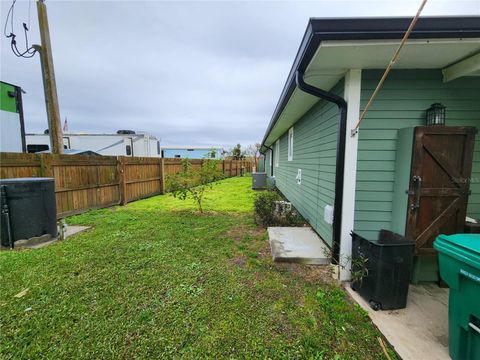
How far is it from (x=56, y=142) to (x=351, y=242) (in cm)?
802

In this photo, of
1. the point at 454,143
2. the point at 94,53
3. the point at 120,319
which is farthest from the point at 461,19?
the point at 94,53

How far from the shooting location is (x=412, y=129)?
241 cm

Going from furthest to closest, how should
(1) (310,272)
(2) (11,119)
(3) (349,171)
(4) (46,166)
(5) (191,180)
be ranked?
(5) (191,180) < (2) (11,119) < (4) (46,166) < (1) (310,272) < (3) (349,171)

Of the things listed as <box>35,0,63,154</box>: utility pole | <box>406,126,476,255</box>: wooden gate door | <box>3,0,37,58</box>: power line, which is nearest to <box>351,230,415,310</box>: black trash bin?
<box>406,126,476,255</box>: wooden gate door

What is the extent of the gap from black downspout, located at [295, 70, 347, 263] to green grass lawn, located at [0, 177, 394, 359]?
2.13 feet

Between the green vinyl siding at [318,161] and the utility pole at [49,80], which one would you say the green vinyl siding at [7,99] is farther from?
the green vinyl siding at [318,161]

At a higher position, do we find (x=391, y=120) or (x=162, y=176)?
(x=391, y=120)

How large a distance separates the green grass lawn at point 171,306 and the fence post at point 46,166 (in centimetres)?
256

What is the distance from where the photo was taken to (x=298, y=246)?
11.8ft

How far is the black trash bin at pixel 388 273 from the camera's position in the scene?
211 cm

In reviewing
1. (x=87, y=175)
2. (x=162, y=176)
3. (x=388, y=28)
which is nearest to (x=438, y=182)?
(x=388, y=28)

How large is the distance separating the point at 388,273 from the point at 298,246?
1569 millimetres

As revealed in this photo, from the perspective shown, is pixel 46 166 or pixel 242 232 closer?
pixel 242 232

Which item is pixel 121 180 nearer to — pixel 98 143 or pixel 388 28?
pixel 388 28
